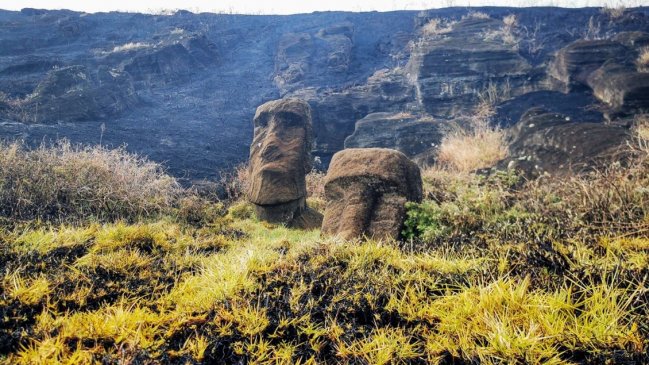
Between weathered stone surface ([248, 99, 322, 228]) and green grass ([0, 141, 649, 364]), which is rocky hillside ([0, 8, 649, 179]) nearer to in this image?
weathered stone surface ([248, 99, 322, 228])

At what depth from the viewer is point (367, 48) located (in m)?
24.5

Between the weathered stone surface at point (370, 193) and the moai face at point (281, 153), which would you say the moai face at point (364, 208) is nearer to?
the weathered stone surface at point (370, 193)

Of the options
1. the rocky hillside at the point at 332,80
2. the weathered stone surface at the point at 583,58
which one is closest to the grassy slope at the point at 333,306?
the rocky hillside at the point at 332,80

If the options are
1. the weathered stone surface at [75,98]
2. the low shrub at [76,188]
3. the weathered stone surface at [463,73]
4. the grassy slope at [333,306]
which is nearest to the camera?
the grassy slope at [333,306]

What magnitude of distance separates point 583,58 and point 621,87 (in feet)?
11.7

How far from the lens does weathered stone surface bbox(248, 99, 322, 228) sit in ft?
20.9

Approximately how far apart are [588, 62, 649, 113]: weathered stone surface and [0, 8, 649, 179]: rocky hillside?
41mm

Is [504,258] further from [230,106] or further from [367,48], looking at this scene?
[367,48]

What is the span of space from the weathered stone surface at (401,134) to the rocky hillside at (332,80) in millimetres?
63

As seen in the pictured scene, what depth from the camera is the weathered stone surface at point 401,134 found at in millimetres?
12859

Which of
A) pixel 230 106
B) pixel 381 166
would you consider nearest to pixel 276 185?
pixel 381 166

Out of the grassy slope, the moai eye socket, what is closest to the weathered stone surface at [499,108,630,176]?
the grassy slope

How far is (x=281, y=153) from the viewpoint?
6.86 meters

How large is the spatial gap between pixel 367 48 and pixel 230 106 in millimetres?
10979
